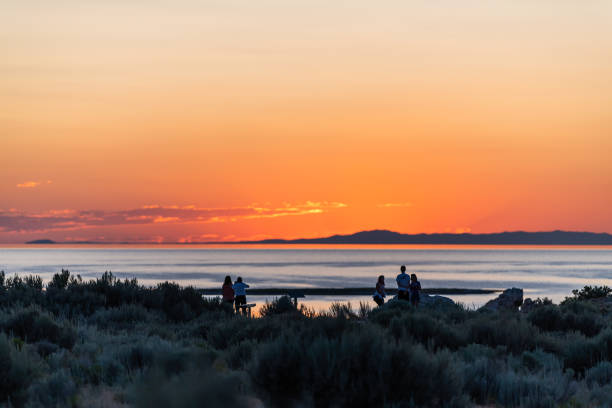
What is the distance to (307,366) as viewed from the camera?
7469 millimetres

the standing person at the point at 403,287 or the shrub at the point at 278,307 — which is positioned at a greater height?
the standing person at the point at 403,287

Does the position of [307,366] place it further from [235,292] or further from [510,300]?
[510,300]

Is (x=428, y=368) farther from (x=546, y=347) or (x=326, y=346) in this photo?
(x=546, y=347)

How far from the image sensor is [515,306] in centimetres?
3047

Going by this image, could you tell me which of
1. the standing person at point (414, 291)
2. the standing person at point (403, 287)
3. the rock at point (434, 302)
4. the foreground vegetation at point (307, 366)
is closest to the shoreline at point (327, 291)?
the rock at point (434, 302)

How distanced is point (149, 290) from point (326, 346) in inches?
642

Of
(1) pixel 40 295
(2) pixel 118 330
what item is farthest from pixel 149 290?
(2) pixel 118 330

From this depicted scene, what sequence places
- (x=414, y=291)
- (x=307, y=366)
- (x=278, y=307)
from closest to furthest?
(x=307, y=366) → (x=278, y=307) → (x=414, y=291)

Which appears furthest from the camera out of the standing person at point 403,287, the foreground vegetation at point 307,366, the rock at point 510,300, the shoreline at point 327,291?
the shoreline at point 327,291

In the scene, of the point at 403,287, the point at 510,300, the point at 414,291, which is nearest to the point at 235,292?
the point at 403,287

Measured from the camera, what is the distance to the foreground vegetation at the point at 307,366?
23.9ft

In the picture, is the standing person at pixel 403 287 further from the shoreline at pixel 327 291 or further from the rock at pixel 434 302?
the shoreline at pixel 327 291

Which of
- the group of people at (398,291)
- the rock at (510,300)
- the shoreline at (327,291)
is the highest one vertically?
the group of people at (398,291)

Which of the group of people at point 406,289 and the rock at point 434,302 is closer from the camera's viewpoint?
the group of people at point 406,289
